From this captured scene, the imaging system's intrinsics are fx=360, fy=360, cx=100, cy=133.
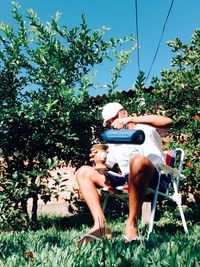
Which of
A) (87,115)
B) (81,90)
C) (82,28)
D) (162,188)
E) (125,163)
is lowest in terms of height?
(162,188)

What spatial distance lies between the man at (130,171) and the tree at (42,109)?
1027 millimetres

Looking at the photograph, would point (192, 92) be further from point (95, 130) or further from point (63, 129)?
point (63, 129)

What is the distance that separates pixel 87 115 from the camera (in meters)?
4.81

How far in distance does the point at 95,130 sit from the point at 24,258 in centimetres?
299

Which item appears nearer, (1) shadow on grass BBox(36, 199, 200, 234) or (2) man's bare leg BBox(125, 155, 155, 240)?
(2) man's bare leg BBox(125, 155, 155, 240)

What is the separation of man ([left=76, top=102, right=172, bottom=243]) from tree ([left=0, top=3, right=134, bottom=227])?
1.03m

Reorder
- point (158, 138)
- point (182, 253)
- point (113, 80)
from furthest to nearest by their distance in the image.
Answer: point (113, 80), point (158, 138), point (182, 253)

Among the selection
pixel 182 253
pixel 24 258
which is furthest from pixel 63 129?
pixel 182 253

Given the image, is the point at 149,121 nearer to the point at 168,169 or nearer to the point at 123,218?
the point at 168,169

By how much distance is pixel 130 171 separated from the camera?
3023mm

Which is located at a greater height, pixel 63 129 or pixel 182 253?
pixel 63 129

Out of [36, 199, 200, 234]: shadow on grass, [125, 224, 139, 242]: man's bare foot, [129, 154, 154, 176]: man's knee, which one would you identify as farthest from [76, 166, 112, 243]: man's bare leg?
[36, 199, 200, 234]: shadow on grass

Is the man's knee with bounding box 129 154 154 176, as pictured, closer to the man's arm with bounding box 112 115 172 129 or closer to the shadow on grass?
the man's arm with bounding box 112 115 172 129

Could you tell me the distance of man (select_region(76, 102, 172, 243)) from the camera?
2939mm
